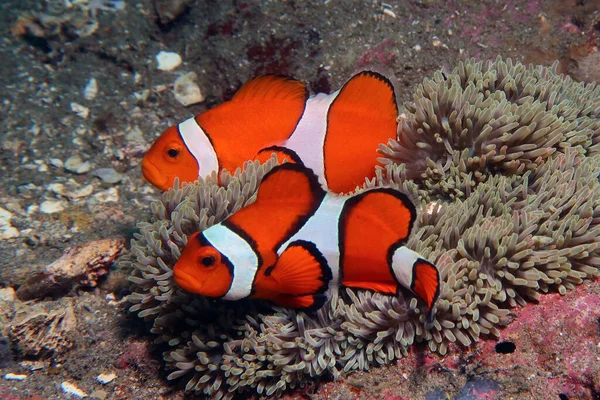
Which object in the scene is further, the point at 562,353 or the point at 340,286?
the point at 340,286

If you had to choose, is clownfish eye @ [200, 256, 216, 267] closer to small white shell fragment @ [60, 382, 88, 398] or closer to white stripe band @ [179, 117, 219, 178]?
white stripe band @ [179, 117, 219, 178]

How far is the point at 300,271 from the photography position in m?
1.78

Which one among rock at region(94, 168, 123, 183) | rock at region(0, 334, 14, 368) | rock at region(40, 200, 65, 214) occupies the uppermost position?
rock at region(94, 168, 123, 183)

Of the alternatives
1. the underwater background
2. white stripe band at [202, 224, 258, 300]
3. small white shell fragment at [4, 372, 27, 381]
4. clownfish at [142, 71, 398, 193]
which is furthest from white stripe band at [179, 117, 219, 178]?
small white shell fragment at [4, 372, 27, 381]

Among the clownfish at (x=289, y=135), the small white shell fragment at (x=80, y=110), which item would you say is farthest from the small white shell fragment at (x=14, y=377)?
the small white shell fragment at (x=80, y=110)

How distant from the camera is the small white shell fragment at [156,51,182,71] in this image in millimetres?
4105

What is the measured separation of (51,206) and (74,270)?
2.39 ft

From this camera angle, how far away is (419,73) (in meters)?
3.22

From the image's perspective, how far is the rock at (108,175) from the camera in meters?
3.46

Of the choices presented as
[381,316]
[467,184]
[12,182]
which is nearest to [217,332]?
[381,316]

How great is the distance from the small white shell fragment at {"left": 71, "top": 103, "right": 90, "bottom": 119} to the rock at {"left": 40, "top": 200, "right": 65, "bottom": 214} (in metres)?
0.90

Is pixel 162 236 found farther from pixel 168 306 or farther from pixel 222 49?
pixel 222 49

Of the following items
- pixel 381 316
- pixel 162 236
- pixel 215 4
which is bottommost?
pixel 381 316

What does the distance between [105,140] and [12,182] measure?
745mm
